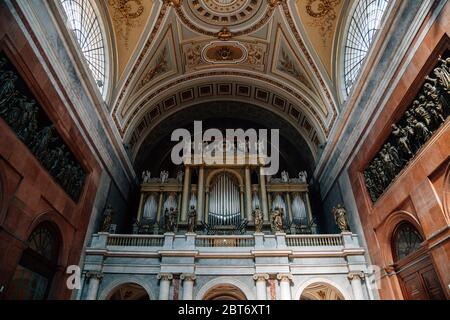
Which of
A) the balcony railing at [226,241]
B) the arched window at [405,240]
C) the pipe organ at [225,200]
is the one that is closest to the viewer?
the arched window at [405,240]

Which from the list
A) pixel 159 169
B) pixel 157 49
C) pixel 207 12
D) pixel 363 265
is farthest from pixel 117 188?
pixel 363 265

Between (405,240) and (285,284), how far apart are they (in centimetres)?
364

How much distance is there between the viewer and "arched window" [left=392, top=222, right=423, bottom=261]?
7.60 meters

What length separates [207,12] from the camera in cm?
1264

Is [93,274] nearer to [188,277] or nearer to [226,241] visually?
[188,277]

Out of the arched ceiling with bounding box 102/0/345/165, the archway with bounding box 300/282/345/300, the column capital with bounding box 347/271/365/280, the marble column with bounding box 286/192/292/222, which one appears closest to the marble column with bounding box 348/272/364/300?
the column capital with bounding box 347/271/365/280

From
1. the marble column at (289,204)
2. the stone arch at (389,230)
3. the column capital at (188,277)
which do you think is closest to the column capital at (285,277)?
the column capital at (188,277)

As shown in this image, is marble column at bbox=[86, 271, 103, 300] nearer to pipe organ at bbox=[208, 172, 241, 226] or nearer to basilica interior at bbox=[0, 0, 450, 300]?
basilica interior at bbox=[0, 0, 450, 300]

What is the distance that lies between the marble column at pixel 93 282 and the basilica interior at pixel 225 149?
0.11 metres

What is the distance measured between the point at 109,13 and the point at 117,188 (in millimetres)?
6868

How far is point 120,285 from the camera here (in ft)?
31.3

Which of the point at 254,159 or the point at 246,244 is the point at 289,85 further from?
the point at 246,244

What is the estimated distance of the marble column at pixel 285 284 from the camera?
9.19 m

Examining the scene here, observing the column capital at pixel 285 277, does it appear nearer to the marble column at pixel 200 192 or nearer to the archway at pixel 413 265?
the archway at pixel 413 265
